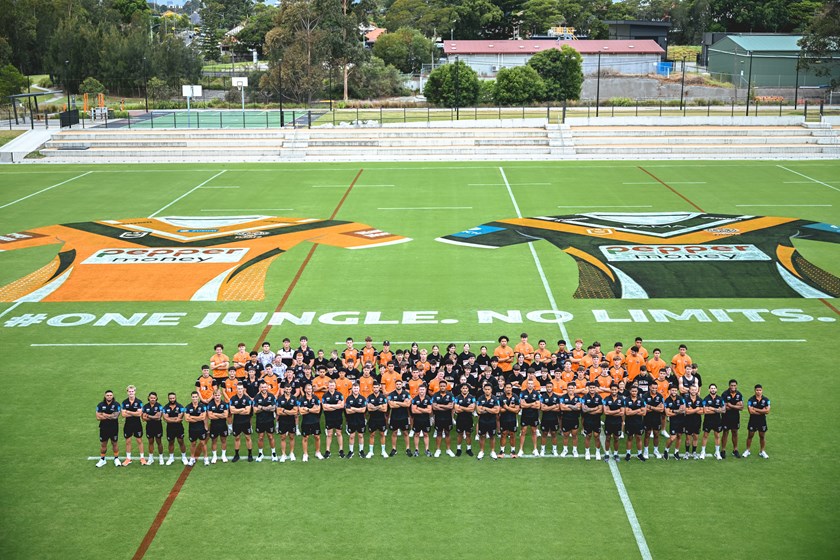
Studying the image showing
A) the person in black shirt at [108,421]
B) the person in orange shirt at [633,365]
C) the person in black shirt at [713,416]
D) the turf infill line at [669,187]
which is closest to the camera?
the person in black shirt at [108,421]

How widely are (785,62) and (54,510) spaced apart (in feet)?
281

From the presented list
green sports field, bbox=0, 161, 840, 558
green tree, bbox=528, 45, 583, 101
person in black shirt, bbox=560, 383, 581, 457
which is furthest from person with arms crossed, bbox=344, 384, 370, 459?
green tree, bbox=528, 45, 583, 101

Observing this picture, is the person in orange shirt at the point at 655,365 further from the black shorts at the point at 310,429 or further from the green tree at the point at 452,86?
the green tree at the point at 452,86

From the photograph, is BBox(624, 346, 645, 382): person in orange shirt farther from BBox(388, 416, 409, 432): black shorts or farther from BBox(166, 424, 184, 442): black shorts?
BBox(166, 424, 184, 442): black shorts

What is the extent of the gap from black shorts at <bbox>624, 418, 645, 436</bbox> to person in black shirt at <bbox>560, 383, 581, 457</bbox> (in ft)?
2.59

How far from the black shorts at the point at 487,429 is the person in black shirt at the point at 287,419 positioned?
3.06 meters

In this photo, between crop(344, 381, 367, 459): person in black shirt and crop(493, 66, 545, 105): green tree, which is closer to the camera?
crop(344, 381, 367, 459): person in black shirt

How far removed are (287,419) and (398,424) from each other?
1.82 m

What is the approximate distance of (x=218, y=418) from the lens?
1459cm

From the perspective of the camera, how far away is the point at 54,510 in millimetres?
13055

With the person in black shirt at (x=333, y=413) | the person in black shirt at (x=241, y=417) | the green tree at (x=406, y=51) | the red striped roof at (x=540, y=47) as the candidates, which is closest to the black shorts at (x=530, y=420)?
the person in black shirt at (x=333, y=413)

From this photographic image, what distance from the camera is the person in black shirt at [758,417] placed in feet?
47.3

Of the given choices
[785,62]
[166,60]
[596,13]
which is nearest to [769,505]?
[785,62]

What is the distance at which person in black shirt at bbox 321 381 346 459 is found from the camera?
48.8 feet
